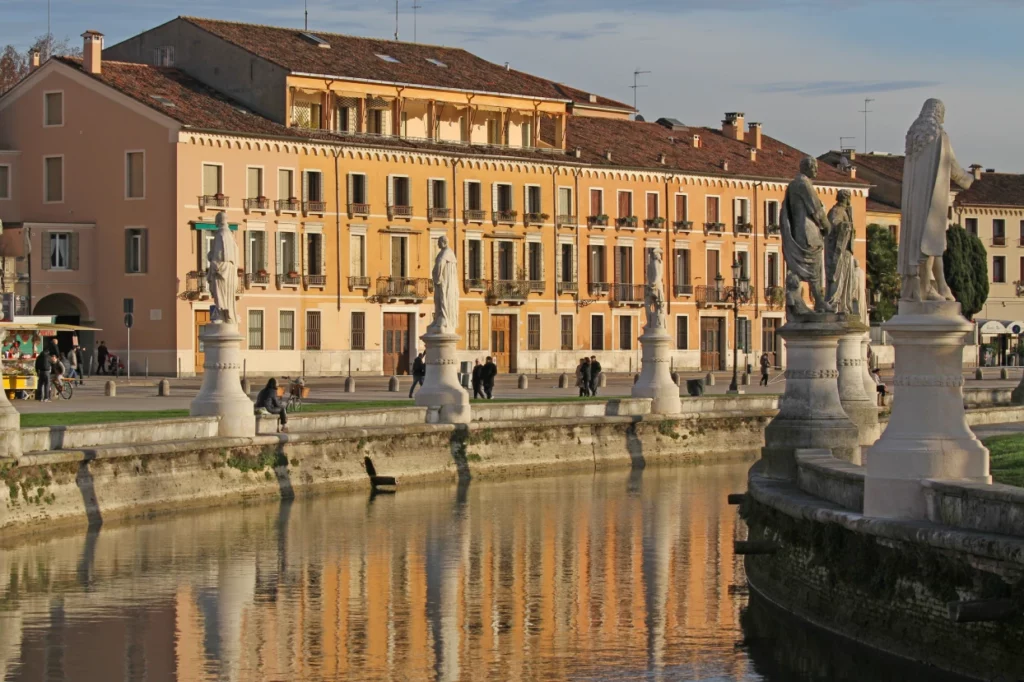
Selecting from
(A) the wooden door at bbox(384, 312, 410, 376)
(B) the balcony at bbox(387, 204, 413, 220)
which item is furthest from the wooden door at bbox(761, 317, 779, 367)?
(B) the balcony at bbox(387, 204, 413, 220)

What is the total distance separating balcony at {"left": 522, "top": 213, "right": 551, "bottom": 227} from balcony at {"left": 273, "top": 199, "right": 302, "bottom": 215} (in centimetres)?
1152

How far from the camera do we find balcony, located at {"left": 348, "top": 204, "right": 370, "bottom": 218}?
77.8 meters

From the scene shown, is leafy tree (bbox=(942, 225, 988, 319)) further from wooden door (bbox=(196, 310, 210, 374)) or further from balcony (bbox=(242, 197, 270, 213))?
wooden door (bbox=(196, 310, 210, 374))

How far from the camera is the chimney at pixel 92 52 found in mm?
72688

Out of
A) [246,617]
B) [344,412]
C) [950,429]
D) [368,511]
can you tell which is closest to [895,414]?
[950,429]

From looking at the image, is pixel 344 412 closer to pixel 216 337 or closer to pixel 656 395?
pixel 216 337

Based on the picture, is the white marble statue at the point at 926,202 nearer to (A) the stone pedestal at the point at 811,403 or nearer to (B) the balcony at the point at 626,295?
(A) the stone pedestal at the point at 811,403

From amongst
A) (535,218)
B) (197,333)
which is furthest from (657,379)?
(535,218)

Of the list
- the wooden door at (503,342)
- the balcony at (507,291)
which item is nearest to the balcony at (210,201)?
the balcony at (507,291)

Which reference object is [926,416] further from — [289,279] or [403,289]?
[403,289]

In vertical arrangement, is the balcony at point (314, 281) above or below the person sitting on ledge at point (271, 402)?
above

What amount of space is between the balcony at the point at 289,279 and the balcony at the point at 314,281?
28 cm

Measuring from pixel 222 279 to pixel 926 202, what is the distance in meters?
18.0

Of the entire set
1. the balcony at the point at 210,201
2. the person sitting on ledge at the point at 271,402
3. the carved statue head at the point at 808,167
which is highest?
the balcony at the point at 210,201
